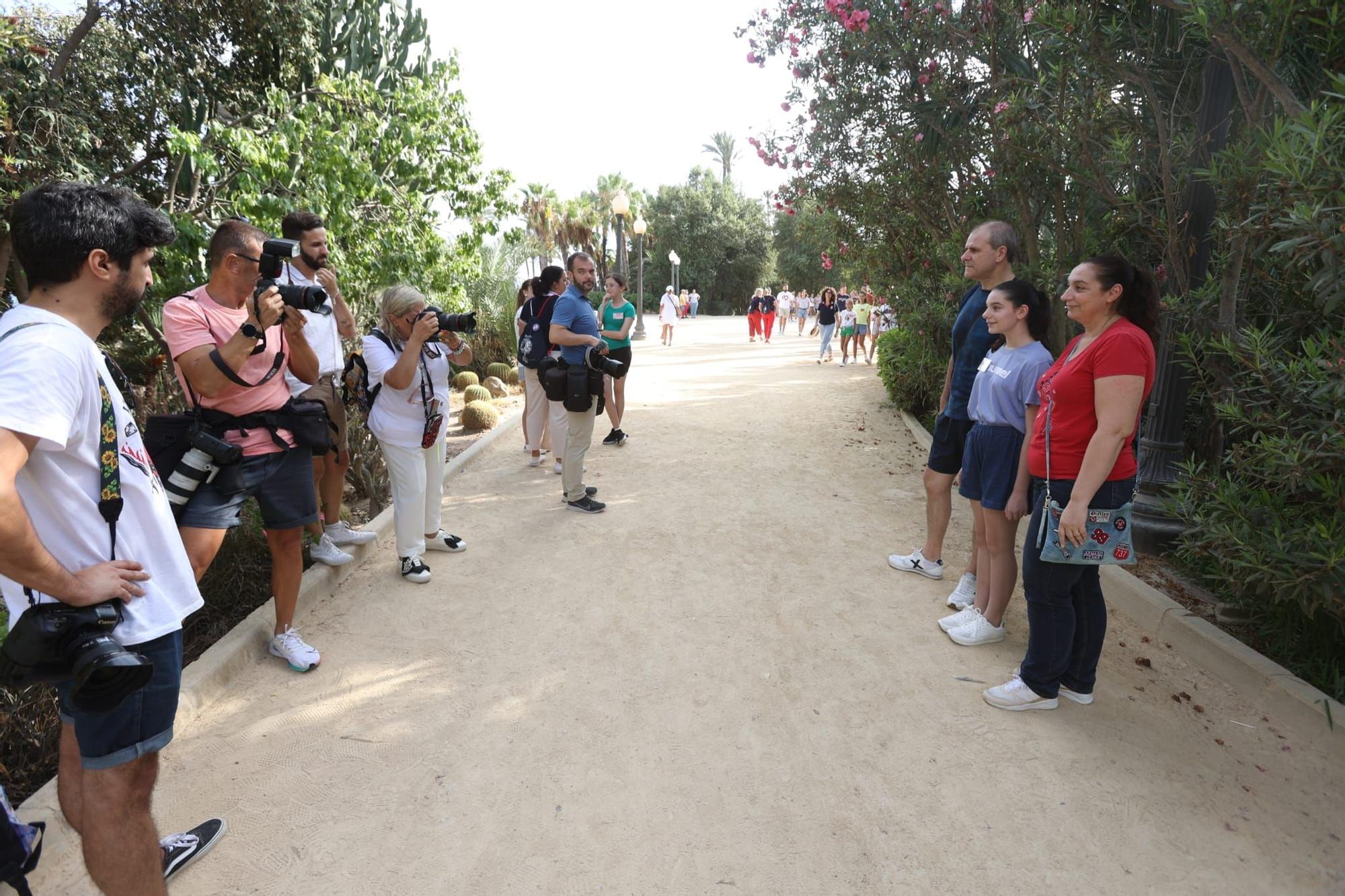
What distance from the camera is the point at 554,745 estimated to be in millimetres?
2924

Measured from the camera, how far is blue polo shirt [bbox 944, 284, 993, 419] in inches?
155

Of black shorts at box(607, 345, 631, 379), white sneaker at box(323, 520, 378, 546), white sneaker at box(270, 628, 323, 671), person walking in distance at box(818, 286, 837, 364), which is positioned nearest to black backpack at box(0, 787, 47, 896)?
white sneaker at box(270, 628, 323, 671)

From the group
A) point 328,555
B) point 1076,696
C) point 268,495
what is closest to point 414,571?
point 328,555

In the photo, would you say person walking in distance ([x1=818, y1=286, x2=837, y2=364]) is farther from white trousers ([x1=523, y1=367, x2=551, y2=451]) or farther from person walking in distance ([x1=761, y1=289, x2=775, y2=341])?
white trousers ([x1=523, y1=367, x2=551, y2=451])

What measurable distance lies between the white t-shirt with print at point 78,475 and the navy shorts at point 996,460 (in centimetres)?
324

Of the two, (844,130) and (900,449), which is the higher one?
(844,130)

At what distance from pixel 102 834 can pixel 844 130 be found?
8319 mm

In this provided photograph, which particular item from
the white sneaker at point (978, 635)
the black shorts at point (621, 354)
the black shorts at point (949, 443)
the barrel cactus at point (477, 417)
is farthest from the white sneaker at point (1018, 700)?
the barrel cactus at point (477, 417)

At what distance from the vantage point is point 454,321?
3.92 m

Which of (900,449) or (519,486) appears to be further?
(900,449)

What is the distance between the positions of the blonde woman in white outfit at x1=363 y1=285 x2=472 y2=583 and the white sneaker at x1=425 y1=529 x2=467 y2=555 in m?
0.47

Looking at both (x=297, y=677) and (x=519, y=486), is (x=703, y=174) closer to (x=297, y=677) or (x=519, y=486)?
(x=519, y=486)

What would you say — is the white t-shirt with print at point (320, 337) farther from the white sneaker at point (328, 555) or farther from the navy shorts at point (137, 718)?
the navy shorts at point (137, 718)

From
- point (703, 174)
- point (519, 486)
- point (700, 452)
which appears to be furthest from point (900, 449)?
point (703, 174)
